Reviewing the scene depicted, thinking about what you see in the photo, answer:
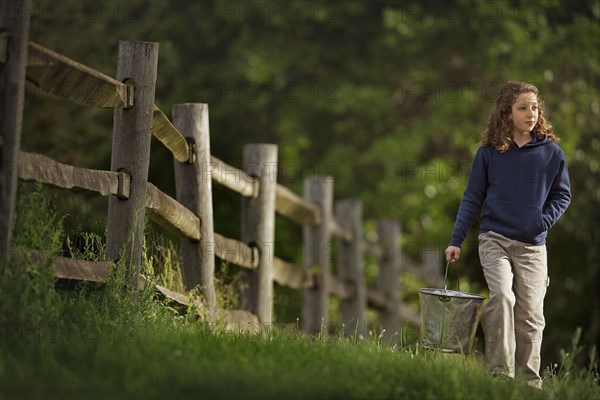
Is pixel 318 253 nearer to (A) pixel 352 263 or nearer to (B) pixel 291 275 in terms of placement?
(B) pixel 291 275

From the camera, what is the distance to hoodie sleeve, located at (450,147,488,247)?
550 centimetres

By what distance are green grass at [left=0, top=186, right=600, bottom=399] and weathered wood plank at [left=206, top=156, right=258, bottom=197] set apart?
1.67 meters

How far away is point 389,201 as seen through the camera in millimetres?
13977

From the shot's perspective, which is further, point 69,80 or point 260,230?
point 260,230

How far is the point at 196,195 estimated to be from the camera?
6043 mm

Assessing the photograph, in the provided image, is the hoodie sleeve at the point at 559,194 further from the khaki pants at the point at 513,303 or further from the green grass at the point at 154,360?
the green grass at the point at 154,360

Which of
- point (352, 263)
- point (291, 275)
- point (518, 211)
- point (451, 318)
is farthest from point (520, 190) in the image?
point (352, 263)

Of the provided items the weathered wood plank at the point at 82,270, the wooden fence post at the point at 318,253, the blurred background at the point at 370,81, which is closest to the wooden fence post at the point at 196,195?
the weathered wood plank at the point at 82,270

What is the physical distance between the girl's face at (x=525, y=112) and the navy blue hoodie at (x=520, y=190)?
0.11 meters

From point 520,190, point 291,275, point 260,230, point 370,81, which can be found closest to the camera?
point 520,190

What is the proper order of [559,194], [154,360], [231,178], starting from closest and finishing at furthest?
[154,360] → [559,194] → [231,178]

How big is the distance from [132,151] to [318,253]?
4.39 meters

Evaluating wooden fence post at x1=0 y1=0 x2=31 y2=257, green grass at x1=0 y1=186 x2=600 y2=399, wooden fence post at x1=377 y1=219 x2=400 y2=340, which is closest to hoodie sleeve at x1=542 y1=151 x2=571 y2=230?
green grass at x1=0 y1=186 x2=600 y2=399

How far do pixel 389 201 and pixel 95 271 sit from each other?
9.60m
